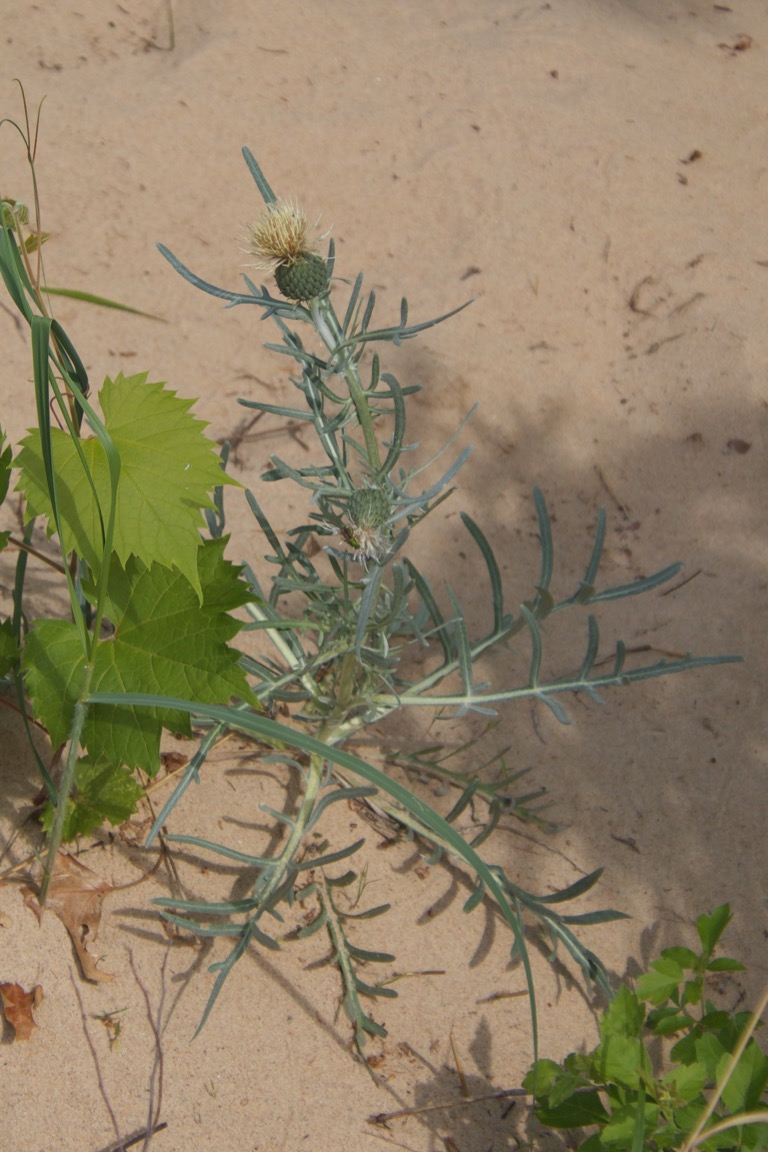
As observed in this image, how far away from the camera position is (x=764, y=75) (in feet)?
11.5

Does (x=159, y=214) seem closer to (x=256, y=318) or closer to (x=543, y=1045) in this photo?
(x=256, y=318)

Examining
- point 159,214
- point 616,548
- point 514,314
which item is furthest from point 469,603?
point 159,214

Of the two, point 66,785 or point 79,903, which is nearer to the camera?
point 66,785

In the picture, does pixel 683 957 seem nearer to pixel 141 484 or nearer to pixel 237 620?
pixel 237 620

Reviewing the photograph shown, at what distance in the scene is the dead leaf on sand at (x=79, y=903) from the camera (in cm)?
179

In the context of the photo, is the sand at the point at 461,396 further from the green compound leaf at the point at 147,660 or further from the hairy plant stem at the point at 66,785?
the green compound leaf at the point at 147,660

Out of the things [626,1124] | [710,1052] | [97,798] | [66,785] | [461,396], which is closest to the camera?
[626,1124]

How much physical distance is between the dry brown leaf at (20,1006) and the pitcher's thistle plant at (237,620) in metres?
0.27

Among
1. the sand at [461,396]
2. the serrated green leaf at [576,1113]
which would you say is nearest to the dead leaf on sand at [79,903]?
the sand at [461,396]

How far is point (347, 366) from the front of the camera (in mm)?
1513

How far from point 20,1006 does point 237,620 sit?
0.77 metres

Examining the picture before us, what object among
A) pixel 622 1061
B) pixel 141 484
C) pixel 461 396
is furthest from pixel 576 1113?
pixel 461 396

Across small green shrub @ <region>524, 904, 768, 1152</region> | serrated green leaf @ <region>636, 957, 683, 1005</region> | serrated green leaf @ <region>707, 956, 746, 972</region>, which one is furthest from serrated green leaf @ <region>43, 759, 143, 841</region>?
serrated green leaf @ <region>707, 956, 746, 972</region>

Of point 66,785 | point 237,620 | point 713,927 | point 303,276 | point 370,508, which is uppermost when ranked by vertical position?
point 303,276
